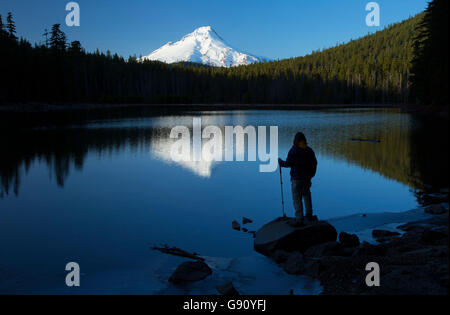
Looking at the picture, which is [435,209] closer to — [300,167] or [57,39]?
[300,167]

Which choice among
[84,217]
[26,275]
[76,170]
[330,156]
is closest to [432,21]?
[330,156]

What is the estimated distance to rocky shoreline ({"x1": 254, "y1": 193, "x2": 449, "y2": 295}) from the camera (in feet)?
19.8

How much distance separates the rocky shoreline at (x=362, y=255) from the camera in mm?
6047

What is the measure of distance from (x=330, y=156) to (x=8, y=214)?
17.3m

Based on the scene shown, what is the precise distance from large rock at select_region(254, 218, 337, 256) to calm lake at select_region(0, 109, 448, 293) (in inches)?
18.0

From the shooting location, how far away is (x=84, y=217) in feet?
39.4

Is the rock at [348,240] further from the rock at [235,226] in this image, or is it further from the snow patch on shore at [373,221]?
the rock at [235,226]

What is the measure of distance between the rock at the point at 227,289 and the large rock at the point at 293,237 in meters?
2.03

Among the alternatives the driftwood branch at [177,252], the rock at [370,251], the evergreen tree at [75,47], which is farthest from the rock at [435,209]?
the evergreen tree at [75,47]

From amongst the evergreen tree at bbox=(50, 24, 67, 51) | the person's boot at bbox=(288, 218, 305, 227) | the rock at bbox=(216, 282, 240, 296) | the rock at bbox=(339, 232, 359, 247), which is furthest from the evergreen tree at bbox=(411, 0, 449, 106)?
the evergreen tree at bbox=(50, 24, 67, 51)

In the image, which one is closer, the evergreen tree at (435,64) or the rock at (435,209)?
the rock at (435,209)

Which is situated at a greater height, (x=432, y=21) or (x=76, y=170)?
(x=432, y=21)

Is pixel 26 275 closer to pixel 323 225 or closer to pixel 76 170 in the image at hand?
pixel 323 225

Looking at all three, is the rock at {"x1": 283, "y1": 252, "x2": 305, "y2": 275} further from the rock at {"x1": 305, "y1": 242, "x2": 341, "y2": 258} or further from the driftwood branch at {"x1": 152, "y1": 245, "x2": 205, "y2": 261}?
the driftwood branch at {"x1": 152, "y1": 245, "x2": 205, "y2": 261}
